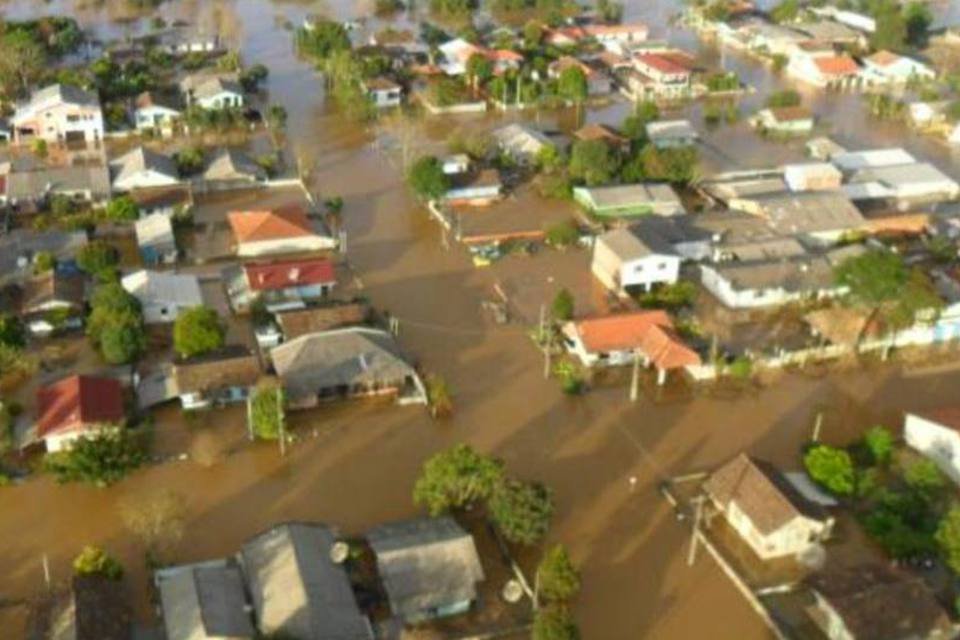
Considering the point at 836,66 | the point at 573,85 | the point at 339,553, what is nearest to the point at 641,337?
the point at 339,553

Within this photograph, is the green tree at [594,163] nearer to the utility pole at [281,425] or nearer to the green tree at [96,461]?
the utility pole at [281,425]

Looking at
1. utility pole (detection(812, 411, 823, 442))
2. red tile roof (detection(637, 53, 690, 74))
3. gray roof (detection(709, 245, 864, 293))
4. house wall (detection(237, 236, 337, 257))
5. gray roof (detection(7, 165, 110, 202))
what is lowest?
utility pole (detection(812, 411, 823, 442))

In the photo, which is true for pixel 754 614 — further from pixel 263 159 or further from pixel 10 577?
pixel 263 159

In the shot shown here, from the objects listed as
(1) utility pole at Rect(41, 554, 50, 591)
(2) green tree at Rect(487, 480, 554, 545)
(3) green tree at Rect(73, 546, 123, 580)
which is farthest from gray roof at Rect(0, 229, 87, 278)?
(2) green tree at Rect(487, 480, 554, 545)

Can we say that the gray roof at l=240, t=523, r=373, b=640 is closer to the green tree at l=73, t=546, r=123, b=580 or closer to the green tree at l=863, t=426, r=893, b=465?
the green tree at l=73, t=546, r=123, b=580

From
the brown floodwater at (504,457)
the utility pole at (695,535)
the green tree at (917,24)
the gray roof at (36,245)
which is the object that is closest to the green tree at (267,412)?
the brown floodwater at (504,457)

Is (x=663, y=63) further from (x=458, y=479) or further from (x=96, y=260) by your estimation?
(x=458, y=479)

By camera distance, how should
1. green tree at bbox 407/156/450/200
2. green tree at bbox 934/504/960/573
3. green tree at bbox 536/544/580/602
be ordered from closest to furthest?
green tree at bbox 536/544/580/602
green tree at bbox 934/504/960/573
green tree at bbox 407/156/450/200
